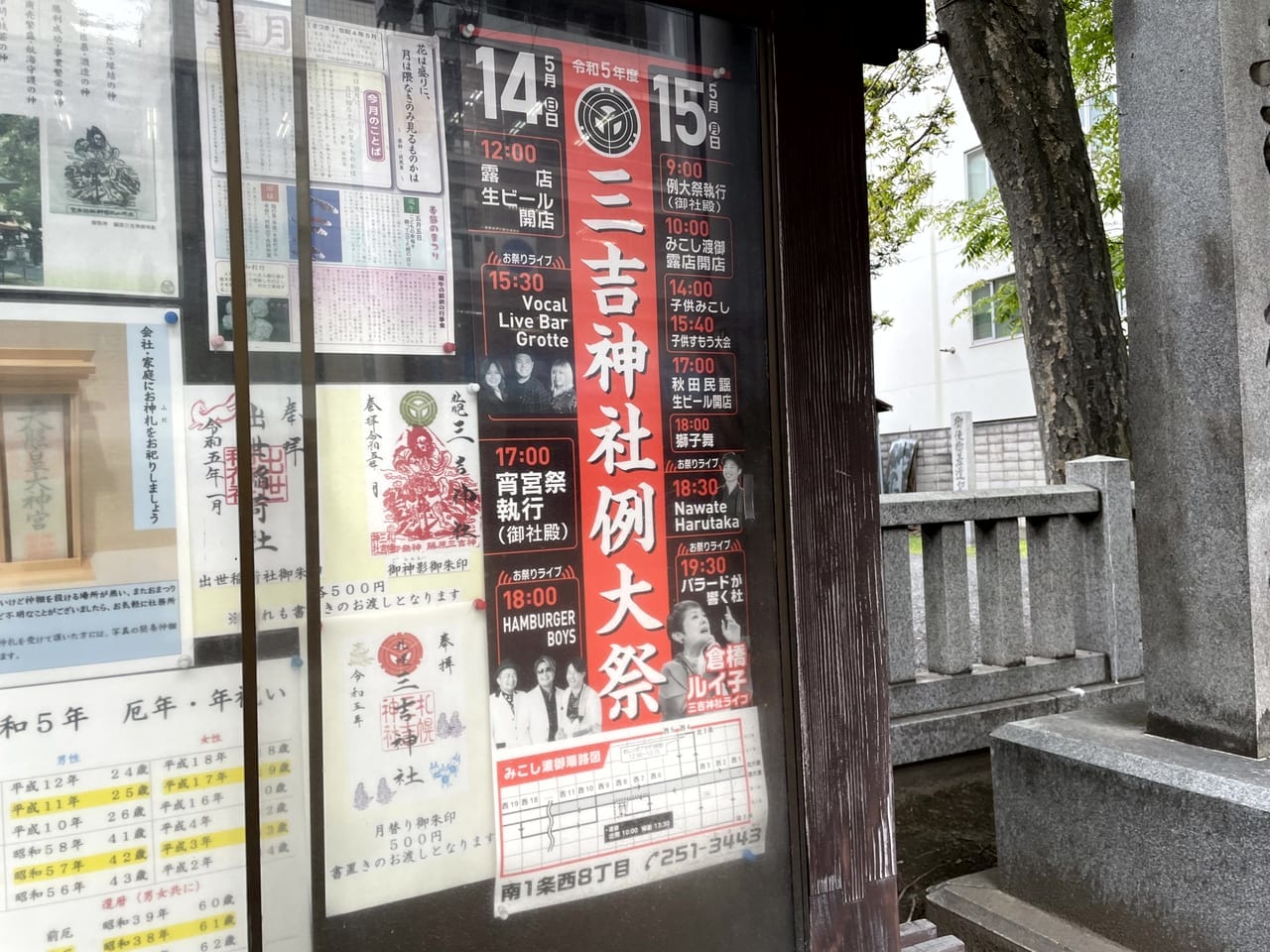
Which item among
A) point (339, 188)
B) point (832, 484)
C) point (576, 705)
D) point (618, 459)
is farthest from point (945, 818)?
point (339, 188)

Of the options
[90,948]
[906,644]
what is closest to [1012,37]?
[906,644]

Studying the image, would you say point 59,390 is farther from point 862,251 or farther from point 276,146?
point 862,251

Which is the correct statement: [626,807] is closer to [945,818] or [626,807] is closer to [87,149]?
[87,149]

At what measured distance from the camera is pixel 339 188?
164 cm

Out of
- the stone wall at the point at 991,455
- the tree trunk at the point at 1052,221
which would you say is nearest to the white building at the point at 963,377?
the stone wall at the point at 991,455

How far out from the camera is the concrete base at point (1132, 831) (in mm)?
2543

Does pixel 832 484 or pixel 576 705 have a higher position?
pixel 832 484

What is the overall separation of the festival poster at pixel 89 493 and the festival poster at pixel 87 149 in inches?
3.0

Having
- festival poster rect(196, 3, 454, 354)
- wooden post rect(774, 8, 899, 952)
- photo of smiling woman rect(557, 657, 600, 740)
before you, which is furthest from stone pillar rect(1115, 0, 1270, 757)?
festival poster rect(196, 3, 454, 354)

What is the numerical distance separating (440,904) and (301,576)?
0.73 m

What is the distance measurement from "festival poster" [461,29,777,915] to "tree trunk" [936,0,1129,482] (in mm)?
5014

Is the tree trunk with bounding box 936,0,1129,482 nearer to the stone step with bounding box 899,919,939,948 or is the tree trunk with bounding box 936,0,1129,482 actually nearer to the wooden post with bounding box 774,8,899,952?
the stone step with bounding box 899,919,939,948

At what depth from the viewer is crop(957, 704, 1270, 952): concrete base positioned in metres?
2.54

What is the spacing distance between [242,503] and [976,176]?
64.2 feet
